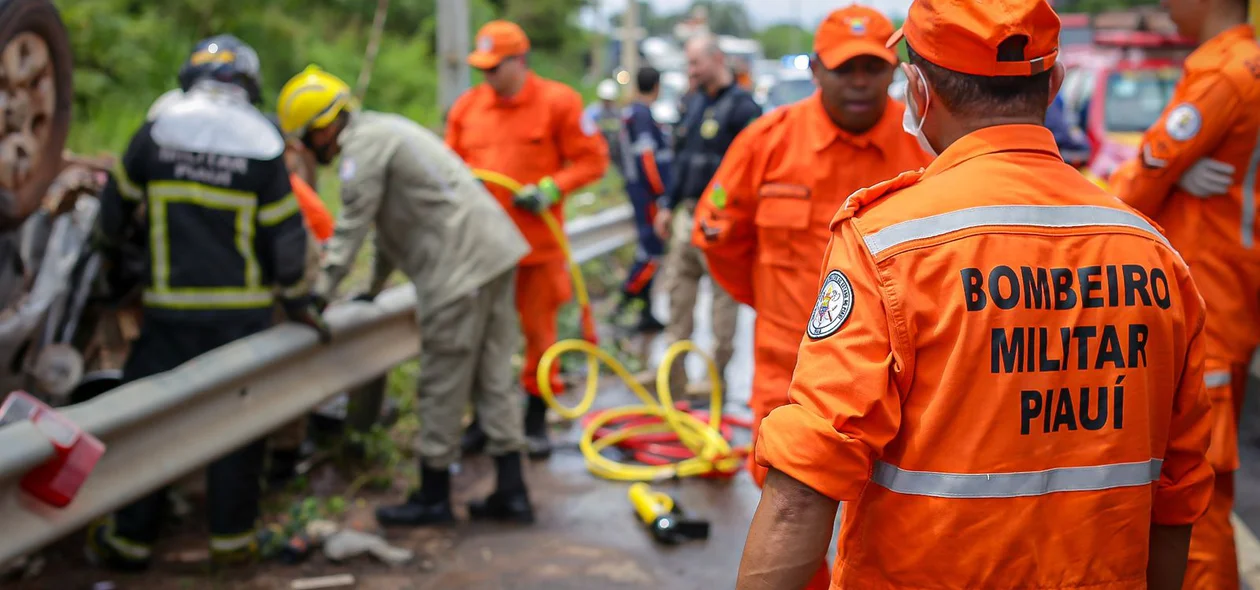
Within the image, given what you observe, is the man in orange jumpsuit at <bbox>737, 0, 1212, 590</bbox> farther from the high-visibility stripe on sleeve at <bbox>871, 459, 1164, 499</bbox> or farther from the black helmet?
the black helmet

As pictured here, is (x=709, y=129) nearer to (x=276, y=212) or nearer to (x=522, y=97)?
(x=522, y=97)

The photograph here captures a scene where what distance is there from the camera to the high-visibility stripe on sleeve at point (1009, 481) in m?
2.11

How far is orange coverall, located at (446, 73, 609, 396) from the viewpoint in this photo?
22.9 feet

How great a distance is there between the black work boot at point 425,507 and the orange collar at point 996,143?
376 centimetres

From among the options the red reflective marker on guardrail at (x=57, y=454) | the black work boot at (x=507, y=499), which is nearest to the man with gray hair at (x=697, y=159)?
the black work boot at (x=507, y=499)

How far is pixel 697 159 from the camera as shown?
7703mm

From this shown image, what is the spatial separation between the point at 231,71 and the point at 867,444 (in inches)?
148

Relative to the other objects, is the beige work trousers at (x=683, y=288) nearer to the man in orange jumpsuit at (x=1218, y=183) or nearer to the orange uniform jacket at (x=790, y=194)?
the orange uniform jacket at (x=790, y=194)

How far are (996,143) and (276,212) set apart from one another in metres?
3.49

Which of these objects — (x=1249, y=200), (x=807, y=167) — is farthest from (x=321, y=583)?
(x=1249, y=200)

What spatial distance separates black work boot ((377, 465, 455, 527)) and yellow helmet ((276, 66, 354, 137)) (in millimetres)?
1588

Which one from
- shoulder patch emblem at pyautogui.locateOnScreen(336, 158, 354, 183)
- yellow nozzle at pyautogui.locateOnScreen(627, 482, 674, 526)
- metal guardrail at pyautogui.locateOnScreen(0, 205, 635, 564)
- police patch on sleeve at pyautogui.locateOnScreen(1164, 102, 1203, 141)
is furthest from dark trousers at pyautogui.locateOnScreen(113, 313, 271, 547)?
police patch on sleeve at pyautogui.locateOnScreen(1164, 102, 1203, 141)

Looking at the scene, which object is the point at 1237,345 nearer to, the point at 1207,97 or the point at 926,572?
the point at 1207,97

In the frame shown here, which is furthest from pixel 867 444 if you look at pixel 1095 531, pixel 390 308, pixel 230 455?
pixel 390 308
